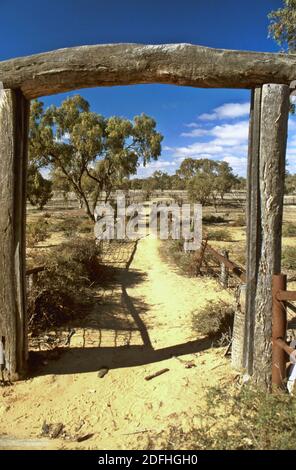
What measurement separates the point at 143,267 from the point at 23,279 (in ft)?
22.3

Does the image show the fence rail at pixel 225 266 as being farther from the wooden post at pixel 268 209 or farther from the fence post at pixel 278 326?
the fence post at pixel 278 326

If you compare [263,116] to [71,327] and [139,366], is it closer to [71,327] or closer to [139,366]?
[139,366]

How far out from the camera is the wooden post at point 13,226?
3604 millimetres

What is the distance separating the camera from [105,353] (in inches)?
189

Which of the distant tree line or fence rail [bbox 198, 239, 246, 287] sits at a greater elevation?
the distant tree line

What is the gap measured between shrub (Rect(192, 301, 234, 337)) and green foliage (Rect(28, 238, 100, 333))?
7.69 feet

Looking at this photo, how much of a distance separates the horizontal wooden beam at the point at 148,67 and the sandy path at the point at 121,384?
3395 millimetres

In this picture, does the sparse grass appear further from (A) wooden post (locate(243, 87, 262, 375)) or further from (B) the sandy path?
(A) wooden post (locate(243, 87, 262, 375))

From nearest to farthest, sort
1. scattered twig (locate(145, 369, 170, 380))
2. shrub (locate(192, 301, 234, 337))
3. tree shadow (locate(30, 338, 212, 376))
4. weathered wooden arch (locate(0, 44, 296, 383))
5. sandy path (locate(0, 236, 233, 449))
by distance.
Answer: sandy path (locate(0, 236, 233, 449)) → weathered wooden arch (locate(0, 44, 296, 383)) → scattered twig (locate(145, 369, 170, 380)) → tree shadow (locate(30, 338, 212, 376)) → shrub (locate(192, 301, 234, 337))

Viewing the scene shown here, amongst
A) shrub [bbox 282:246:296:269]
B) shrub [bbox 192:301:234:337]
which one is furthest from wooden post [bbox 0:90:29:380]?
shrub [bbox 282:246:296:269]

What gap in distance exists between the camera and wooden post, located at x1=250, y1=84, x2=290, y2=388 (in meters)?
3.33

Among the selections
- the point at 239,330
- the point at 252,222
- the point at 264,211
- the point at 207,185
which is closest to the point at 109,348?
the point at 239,330

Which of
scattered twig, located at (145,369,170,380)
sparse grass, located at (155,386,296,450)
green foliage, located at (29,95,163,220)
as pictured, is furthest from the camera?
green foliage, located at (29,95,163,220)
